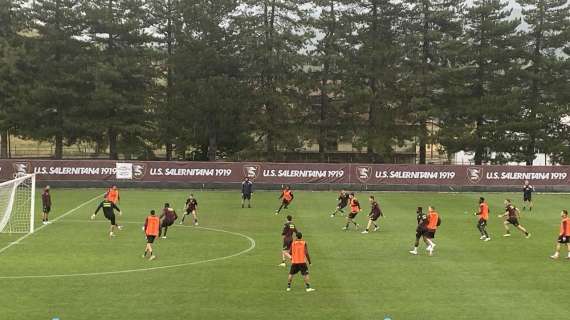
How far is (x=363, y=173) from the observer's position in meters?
52.3

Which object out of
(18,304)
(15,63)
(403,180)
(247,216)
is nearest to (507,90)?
(403,180)

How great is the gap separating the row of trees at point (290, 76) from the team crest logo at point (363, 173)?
16.7 metres

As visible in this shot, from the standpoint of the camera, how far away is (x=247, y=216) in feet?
121

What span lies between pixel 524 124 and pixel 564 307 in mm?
49598

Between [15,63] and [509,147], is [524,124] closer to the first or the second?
[509,147]

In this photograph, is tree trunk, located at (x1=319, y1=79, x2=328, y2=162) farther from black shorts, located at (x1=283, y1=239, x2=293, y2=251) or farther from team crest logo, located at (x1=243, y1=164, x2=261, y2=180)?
black shorts, located at (x1=283, y1=239, x2=293, y2=251)

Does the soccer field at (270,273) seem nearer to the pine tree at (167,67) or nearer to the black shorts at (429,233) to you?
the black shorts at (429,233)

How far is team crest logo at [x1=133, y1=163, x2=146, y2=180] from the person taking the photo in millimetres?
51531

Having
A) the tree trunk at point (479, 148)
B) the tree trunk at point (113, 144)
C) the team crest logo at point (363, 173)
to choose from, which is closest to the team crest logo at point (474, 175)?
the team crest logo at point (363, 173)

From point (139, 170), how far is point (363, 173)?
713 inches

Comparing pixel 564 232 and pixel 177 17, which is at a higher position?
pixel 177 17

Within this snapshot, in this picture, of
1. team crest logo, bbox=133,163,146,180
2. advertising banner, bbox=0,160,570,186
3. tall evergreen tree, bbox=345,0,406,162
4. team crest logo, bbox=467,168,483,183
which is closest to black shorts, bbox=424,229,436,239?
advertising banner, bbox=0,160,570,186

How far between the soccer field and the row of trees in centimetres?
3229

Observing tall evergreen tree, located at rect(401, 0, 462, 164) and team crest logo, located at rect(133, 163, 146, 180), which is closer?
team crest logo, located at rect(133, 163, 146, 180)
